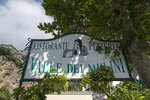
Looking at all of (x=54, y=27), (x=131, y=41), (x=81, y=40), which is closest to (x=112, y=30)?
(x=131, y=41)

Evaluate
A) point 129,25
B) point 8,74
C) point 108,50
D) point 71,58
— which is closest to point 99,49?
point 108,50

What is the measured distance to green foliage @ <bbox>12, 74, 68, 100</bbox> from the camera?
7.25 feet

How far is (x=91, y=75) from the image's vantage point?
8.36 ft

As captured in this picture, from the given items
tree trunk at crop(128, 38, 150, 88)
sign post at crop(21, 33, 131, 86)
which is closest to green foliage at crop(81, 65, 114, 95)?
sign post at crop(21, 33, 131, 86)

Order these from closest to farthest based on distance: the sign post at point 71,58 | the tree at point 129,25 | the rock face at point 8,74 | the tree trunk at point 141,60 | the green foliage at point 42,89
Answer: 1. the green foliage at point 42,89
2. the tree trunk at point 141,60
3. the tree at point 129,25
4. the sign post at point 71,58
5. the rock face at point 8,74

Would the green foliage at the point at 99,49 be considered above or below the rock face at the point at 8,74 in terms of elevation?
below

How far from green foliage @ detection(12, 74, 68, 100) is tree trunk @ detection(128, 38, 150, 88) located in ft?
6.14

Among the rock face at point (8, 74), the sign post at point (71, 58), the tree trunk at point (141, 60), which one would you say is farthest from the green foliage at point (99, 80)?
the rock face at point (8, 74)

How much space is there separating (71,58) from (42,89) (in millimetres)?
1257

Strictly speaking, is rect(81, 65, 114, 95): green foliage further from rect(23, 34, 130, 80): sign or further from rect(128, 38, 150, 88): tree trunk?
rect(128, 38, 150, 88): tree trunk

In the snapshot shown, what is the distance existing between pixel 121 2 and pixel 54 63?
286 cm

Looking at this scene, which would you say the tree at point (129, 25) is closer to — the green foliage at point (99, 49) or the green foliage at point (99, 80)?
the green foliage at point (99, 49)

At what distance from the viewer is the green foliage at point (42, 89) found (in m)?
2.21

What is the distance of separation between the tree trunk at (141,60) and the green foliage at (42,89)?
187 cm
